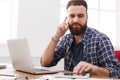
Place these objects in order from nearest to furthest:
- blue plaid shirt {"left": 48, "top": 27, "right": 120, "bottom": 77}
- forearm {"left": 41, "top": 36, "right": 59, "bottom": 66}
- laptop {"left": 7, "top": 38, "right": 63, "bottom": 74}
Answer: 1. laptop {"left": 7, "top": 38, "right": 63, "bottom": 74}
2. blue plaid shirt {"left": 48, "top": 27, "right": 120, "bottom": 77}
3. forearm {"left": 41, "top": 36, "right": 59, "bottom": 66}

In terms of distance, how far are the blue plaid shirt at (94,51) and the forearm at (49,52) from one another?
0.24 ft

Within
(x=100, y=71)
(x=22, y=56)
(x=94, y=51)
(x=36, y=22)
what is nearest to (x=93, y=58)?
(x=94, y=51)

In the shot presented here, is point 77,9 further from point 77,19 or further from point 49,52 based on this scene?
point 49,52

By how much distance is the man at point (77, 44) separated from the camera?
1.83 meters

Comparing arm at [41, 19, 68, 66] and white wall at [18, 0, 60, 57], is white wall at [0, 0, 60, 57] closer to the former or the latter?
white wall at [18, 0, 60, 57]

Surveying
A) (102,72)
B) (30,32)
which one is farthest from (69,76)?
(30,32)

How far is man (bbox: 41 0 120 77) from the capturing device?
1.83 m

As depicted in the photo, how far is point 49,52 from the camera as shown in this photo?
196cm

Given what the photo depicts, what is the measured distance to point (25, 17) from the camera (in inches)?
111

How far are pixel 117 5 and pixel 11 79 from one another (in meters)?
2.64

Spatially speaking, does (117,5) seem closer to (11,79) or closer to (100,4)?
(100,4)

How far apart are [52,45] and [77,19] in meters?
0.31

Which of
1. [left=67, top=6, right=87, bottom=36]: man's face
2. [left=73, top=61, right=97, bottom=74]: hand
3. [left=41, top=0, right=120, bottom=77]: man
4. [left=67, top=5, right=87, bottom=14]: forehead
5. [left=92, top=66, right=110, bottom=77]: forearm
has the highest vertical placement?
[left=67, top=5, right=87, bottom=14]: forehead

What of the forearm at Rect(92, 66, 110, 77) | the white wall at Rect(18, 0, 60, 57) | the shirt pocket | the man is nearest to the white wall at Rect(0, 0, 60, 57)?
the white wall at Rect(18, 0, 60, 57)
